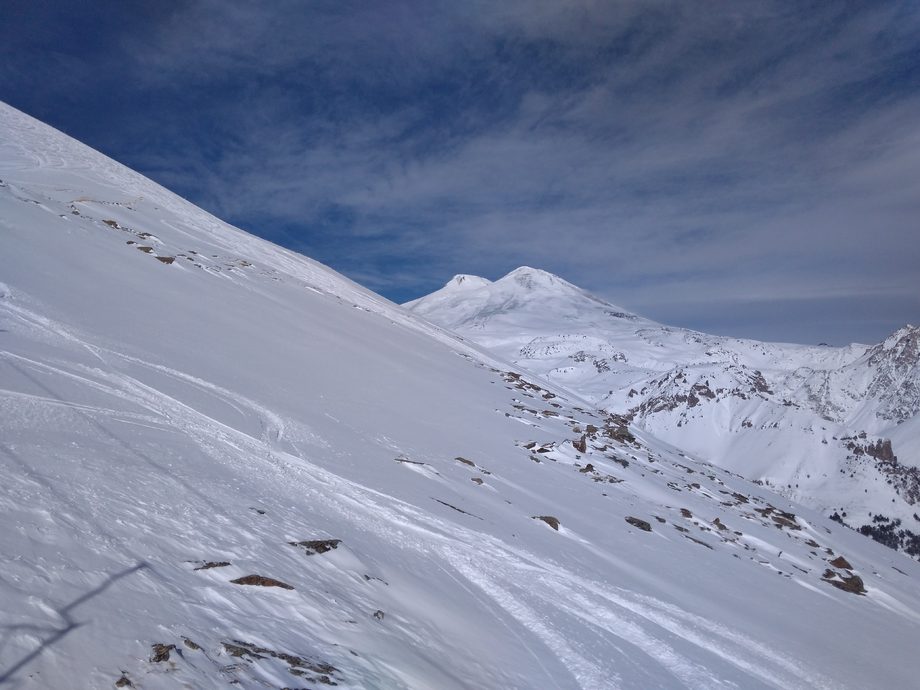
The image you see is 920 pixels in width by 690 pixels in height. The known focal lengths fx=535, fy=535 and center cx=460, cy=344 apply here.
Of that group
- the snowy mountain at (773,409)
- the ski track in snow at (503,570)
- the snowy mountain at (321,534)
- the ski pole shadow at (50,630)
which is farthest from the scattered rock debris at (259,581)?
the snowy mountain at (773,409)

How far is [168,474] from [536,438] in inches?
479

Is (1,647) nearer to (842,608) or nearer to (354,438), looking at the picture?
(354,438)

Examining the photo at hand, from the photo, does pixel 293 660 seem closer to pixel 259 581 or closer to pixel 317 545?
pixel 259 581

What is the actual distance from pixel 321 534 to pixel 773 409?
124m

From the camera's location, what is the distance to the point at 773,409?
110438 millimetres

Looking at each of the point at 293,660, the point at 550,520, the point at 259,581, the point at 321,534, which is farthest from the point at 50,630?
the point at 550,520

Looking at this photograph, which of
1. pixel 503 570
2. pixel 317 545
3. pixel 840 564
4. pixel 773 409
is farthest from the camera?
pixel 773 409

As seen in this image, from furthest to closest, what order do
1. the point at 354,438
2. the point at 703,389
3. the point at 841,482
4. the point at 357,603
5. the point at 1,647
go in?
1. the point at 703,389
2. the point at 841,482
3. the point at 354,438
4. the point at 357,603
5. the point at 1,647

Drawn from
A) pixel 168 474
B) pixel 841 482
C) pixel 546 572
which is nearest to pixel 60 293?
pixel 168 474

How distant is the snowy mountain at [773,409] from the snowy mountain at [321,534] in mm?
59489

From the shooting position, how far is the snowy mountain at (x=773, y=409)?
90.8 m

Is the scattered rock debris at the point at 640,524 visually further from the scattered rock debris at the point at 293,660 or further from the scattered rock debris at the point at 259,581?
the scattered rock debris at the point at 293,660

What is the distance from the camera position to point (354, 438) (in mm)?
10117

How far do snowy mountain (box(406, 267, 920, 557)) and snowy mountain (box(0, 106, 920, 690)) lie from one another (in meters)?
59.5
